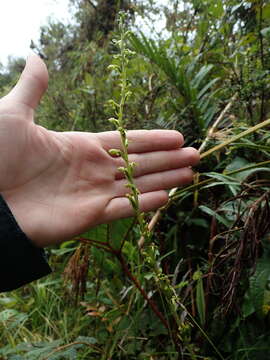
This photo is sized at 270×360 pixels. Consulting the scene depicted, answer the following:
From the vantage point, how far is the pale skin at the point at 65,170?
103 cm

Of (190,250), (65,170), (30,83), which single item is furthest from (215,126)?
(30,83)

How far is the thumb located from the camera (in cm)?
102

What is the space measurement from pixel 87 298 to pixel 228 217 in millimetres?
768

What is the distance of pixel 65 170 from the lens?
1.16 m

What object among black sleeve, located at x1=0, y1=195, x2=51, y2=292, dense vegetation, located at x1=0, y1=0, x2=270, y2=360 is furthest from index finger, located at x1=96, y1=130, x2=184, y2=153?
black sleeve, located at x1=0, y1=195, x2=51, y2=292

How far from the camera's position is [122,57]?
0.70 metres

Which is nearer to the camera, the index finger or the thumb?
the thumb

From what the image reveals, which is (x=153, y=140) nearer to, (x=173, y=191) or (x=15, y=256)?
(x=173, y=191)

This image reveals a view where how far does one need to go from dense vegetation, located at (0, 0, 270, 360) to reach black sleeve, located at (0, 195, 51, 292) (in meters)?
0.17

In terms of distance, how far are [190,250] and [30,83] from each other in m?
0.83

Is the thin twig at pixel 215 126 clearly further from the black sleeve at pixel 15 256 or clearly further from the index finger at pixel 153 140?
the black sleeve at pixel 15 256

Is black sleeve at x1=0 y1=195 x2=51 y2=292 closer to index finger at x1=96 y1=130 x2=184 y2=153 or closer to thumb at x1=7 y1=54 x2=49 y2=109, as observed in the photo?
thumb at x1=7 y1=54 x2=49 y2=109

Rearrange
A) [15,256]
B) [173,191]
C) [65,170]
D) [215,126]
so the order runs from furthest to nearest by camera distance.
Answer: [215,126] < [173,191] < [65,170] < [15,256]

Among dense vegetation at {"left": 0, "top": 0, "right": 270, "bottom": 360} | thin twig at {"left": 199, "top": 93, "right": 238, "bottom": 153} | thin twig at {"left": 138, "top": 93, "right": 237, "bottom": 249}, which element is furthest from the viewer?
thin twig at {"left": 199, "top": 93, "right": 238, "bottom": 153}
